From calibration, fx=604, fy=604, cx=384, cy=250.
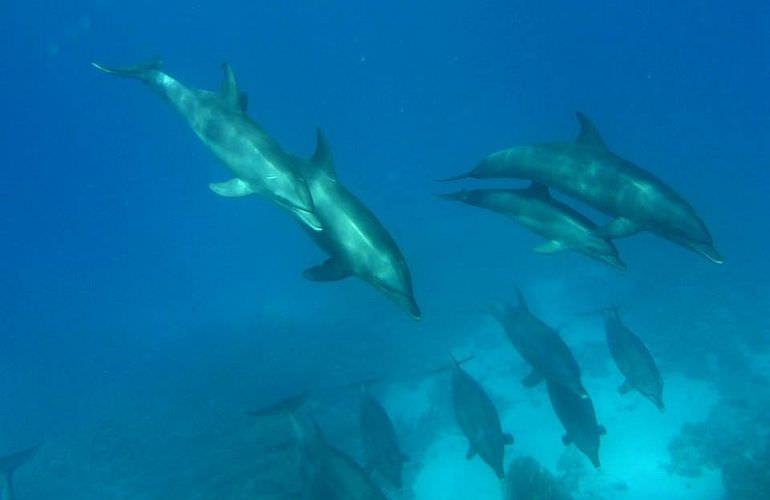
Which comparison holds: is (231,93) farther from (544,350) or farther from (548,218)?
(544,350)

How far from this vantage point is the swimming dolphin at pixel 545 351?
350 inches

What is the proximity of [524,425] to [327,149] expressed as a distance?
12918 millimetres

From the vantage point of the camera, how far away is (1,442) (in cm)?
2364

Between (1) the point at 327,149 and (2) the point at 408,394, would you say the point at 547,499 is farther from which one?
(1) the point at 327,149

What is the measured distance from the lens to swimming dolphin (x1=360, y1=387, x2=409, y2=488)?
32.2 feet

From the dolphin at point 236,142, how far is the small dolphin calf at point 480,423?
17.0 ft

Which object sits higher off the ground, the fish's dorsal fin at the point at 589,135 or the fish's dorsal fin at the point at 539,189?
the fish's dorsal fin at the point at 589,135

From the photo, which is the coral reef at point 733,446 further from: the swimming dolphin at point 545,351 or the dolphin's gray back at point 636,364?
the swimming dolphin at point 545,351

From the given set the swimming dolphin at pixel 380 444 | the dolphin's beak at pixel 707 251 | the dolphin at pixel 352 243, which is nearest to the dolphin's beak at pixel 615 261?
the dolphin's beak at pixel 707 251

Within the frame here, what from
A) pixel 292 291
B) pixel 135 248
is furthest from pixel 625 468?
pixel 135 248

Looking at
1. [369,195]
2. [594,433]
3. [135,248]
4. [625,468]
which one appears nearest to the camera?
[594,433]

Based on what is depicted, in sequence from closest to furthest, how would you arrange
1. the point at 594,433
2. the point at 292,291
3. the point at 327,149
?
1. the point at 327,149
2. the point at 594,433
3. the point at 292,291

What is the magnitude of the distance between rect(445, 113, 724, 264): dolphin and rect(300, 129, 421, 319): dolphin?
2743 millimetres

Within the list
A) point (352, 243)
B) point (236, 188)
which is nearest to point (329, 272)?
point (352, 243)
